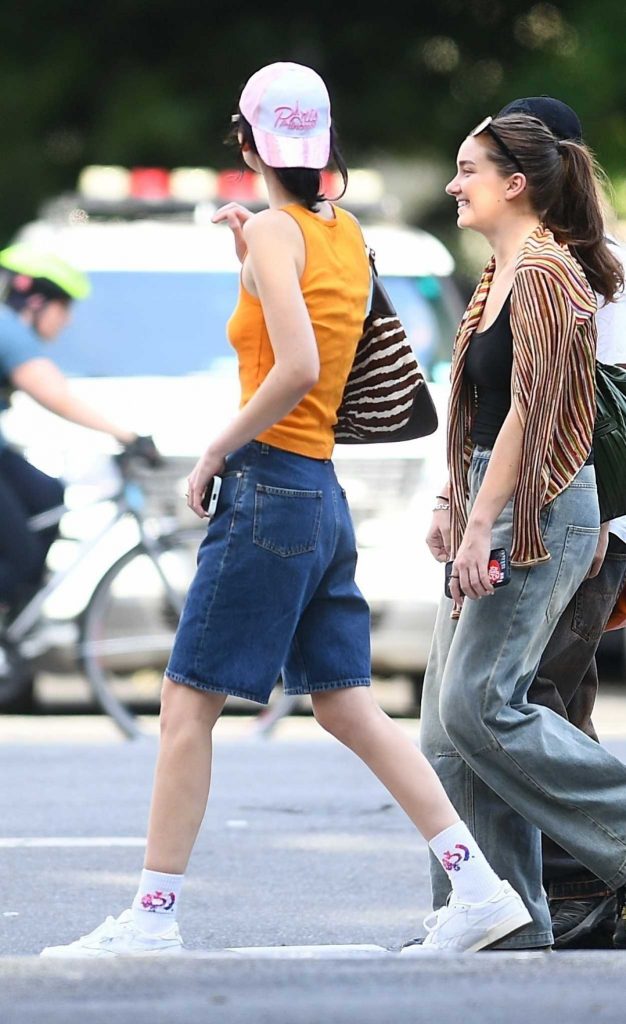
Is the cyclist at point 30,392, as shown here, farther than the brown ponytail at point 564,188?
Yes

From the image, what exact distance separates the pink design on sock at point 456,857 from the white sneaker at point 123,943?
0.56m

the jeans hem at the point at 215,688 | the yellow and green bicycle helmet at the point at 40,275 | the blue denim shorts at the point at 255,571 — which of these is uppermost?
the yellow and green bicycle helmet at the point at 40,275

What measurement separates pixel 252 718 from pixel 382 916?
3.53 meters

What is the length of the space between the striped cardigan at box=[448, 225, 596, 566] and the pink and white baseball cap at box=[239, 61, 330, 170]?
18.6 inches

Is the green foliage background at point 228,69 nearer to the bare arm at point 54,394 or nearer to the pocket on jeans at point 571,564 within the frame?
the bare arm at point 54,394

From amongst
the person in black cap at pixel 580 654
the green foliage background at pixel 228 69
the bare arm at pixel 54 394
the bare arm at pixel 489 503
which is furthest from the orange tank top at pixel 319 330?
the green foliage background at pixel 228 69

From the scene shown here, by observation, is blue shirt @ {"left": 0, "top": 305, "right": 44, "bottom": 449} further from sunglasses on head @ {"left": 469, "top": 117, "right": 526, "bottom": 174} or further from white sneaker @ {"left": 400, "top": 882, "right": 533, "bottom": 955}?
white sneaker @ {"left": 400, "top": 882, "right": 533, "bottom": 955}

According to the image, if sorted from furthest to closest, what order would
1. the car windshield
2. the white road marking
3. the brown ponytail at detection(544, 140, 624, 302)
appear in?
the car windshield → the white road marking → the brown ponytail at detection(544, 140, 624, 302)

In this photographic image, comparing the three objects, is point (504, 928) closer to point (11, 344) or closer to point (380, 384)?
point (380, 384)

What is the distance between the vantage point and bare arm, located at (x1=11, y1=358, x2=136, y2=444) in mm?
7438

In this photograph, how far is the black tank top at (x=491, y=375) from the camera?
395 centimetres

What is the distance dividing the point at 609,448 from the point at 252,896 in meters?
1.67

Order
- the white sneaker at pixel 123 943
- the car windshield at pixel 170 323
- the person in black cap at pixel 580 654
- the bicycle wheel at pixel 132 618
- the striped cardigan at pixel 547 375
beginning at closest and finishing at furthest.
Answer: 1. the striped cardigan at pixel 547 375
2. the white sneaker at pixel 123 943
3. the person in black cap at pixel 580 654
4. the bicycle wheel at pixel 132 618
5. the car windshield at pixel 170 323

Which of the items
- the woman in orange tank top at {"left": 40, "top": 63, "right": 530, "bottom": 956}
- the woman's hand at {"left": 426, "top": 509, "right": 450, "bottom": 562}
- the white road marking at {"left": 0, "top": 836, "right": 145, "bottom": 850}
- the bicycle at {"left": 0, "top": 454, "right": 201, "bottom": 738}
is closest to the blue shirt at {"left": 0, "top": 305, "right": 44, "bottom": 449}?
the bicycle at {"left": 0, "top": 454, "right": 201, "bottom": 738}
